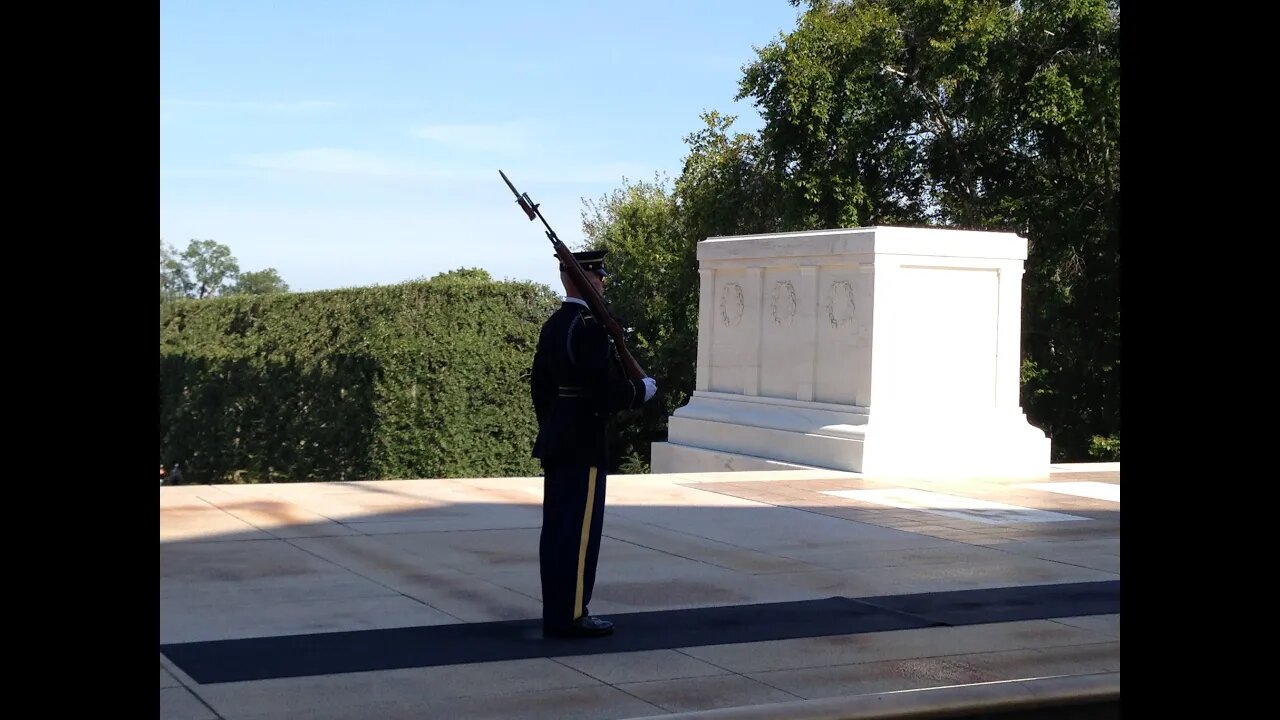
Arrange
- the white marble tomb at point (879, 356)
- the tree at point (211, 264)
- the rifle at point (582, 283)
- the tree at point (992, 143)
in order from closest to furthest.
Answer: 1. the rifle at point (582, 283)
2. the white marble tomb at point (879, 356)
3. the tree at point (992, 143)
4. the tree at point (211, 264)

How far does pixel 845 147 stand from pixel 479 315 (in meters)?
8.99

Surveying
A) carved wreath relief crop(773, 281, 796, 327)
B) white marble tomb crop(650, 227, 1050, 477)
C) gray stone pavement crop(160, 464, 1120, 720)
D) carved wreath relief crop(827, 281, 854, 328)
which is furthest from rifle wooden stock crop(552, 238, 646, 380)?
carved wreath relief crop(773, 281, 796, 327)

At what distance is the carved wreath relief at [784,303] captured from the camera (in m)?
13.8

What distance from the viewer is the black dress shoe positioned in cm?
577

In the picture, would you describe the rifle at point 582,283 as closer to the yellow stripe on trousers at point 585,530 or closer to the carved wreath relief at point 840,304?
the yellow stripe on trousers at point 585,530

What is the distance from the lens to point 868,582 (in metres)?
7.31

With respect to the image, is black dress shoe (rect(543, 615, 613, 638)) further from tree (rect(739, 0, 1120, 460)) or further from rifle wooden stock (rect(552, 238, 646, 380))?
tree (rect(739, 0, 1120, 460))

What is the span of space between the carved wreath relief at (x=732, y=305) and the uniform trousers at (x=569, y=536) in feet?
29.0

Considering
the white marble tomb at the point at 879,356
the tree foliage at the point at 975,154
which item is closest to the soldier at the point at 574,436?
the white marble tomb at the point at 879,356

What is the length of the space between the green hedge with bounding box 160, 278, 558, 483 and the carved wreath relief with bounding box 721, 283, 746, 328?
126 inches

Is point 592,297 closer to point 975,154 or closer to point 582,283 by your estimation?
point 582,283

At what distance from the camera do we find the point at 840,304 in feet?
43.3
